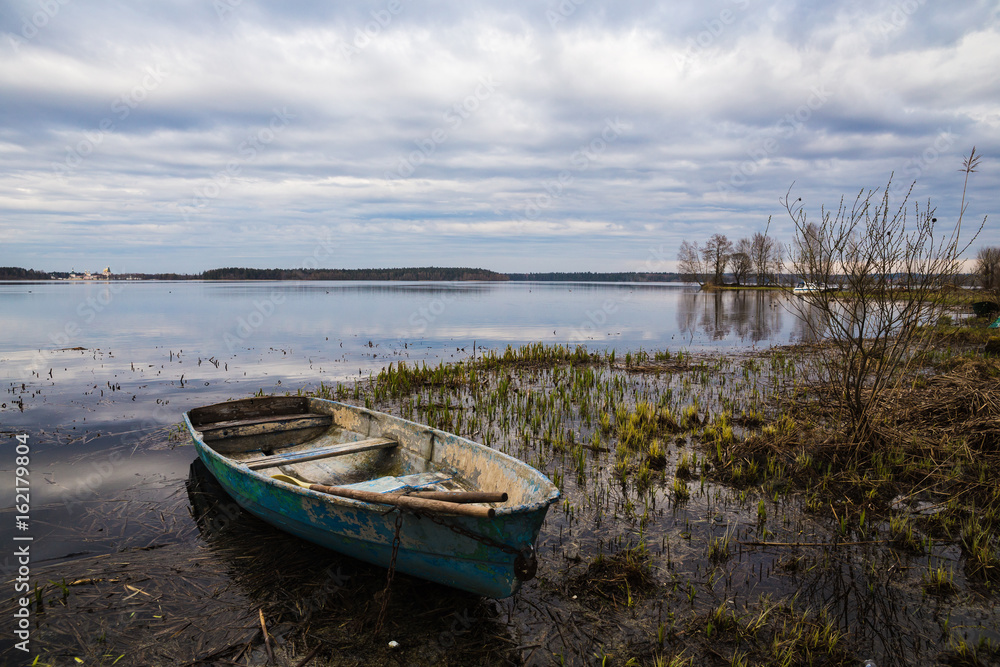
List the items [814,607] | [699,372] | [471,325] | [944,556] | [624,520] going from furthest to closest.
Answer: [471,325], [699,372], [624,520], [944,556], [814,607]

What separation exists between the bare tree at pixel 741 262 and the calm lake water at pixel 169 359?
51407 mm

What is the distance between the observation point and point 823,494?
7.08 metres

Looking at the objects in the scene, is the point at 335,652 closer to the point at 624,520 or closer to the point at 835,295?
the point at 624,520

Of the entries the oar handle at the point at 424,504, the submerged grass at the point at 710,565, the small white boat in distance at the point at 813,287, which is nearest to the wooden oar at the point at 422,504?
the oar handle at the point at 424,504

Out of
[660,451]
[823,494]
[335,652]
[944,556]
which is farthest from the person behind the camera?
[660,451]

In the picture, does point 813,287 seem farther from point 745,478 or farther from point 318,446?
point 318,446

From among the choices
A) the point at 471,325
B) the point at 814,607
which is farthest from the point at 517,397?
the point at 471,325

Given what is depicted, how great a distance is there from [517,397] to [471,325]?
2210cm

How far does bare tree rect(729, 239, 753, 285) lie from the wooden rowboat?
312 feet

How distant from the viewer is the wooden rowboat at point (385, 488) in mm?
4355

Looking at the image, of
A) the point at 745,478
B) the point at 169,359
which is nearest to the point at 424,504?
the point at 745,478

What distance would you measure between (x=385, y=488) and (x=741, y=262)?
97.7 meters

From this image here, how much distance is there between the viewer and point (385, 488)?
5918 mm

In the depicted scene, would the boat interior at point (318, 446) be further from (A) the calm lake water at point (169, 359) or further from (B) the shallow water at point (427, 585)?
(A) the calm lake water at point (169, 359)
